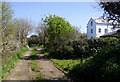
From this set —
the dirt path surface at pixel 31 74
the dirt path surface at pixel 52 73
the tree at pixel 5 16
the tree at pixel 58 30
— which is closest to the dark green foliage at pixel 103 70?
the dirt path surface at pixel 52 73

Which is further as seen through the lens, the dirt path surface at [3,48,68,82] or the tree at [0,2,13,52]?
the tree at [0,2,13,52]

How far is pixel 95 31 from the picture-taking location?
33.8m

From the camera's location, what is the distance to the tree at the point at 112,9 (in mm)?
5707

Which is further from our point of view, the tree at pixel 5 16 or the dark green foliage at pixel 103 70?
the tree at pixel 5 16

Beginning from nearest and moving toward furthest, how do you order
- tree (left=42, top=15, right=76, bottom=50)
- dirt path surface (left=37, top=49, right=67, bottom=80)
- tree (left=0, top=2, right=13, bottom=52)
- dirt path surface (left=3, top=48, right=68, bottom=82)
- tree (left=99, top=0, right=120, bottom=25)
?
tree (left=99, top=0, right=120, bottom=25)
dirt path surface (left=3, top=48, right=68, bottom=82)
dirt path surface (left=37, top=49, right=67, bottom=80)
tree (left=0, top=2, right=13, bottom=52)
tree (left=42, top=15, right=76, bottom=50)

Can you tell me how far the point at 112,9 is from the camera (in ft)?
19.0

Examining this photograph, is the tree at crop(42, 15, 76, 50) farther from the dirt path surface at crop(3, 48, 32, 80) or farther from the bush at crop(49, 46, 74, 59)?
the dirt path surface at crop(3, 48, 32, 80)

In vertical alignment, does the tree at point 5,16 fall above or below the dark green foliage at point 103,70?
above

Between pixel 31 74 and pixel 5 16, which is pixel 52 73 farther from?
pixel 5 16

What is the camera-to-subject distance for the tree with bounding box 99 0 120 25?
225 inches

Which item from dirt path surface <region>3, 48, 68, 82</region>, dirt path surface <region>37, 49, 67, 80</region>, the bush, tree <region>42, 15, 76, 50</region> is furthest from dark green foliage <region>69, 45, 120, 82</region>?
tree <region>42, 15, 76, 50</region>

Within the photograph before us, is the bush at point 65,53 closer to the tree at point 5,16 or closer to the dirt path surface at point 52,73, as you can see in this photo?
the dirt path surface at point 52,73

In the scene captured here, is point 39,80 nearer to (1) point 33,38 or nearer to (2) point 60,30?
(2) point 60,30

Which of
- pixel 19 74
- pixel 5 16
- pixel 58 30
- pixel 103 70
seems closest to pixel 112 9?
pixel 103 70
